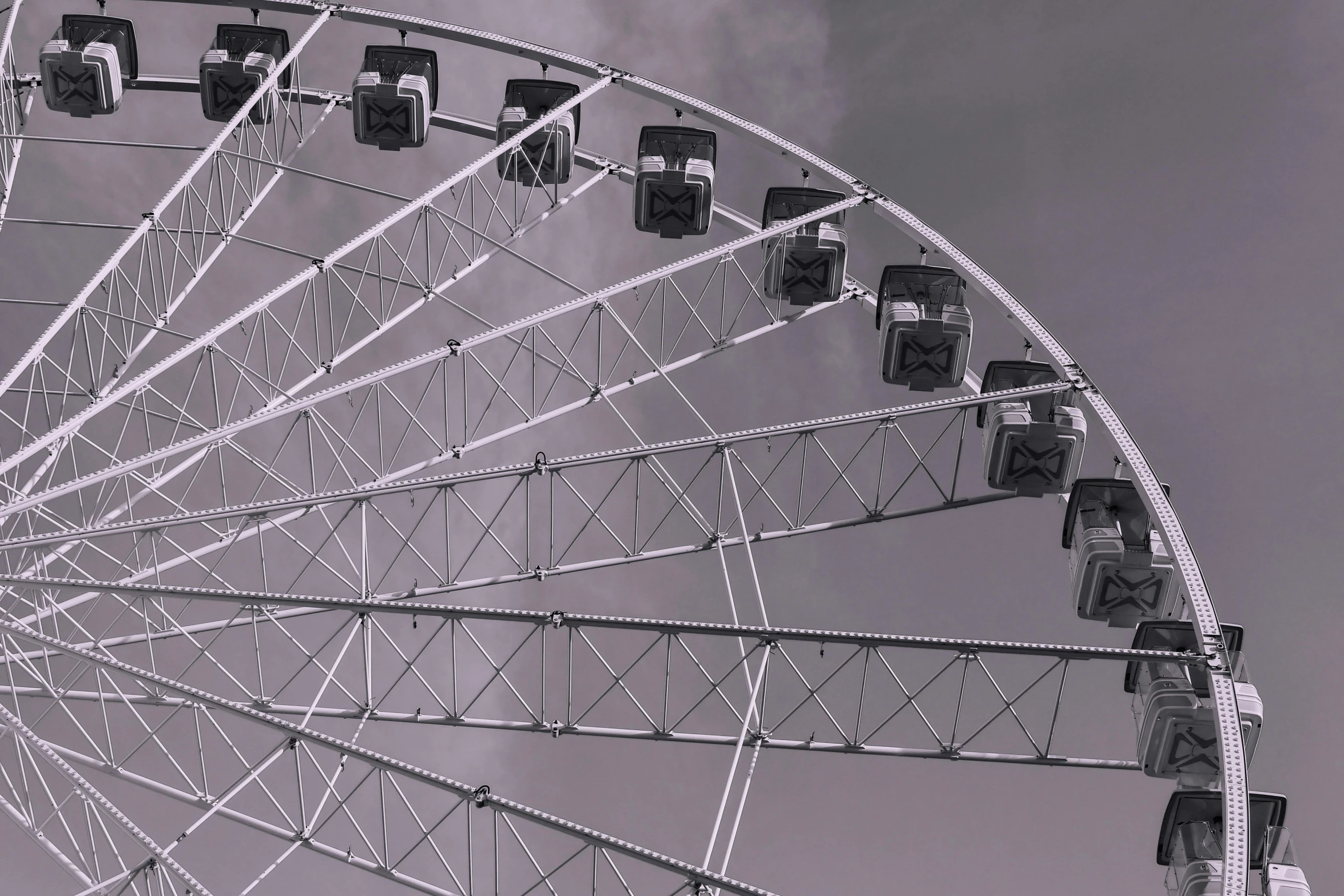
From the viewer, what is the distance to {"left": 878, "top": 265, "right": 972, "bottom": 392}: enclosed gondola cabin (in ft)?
88.8

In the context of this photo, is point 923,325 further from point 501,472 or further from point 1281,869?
point 1281,869

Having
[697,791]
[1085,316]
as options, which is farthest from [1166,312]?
[697,791]

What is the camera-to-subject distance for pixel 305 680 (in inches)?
1858

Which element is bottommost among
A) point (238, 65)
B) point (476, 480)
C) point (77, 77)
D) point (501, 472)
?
point (476, 480)

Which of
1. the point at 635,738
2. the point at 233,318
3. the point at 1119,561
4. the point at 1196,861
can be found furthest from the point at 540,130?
the point at 1196,861

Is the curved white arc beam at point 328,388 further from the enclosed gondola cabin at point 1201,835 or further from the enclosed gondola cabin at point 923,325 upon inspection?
the enclosed gondola cabin at point 1201,835

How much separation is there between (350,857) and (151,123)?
34.2 m

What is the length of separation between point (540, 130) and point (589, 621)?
13.1 m

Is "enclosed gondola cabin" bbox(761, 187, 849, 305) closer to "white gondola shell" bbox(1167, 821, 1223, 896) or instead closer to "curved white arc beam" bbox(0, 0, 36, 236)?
"white gondola shell" bbox(1167, 821, 1223, 896)

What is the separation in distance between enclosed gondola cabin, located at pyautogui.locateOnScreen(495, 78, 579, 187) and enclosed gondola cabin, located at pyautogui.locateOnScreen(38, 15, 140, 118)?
7.30 m

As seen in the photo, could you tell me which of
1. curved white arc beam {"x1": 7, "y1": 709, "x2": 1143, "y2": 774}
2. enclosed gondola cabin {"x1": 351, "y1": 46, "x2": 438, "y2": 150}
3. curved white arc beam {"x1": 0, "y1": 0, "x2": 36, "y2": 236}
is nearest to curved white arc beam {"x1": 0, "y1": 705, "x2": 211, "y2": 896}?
curved white arc beam {"x1": 7, "y1": 709, "x2": 1143, "y2": 774}

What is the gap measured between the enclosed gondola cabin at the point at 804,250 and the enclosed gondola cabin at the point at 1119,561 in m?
6.70

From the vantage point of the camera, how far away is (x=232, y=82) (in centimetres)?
2991

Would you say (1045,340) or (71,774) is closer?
(71,774)
